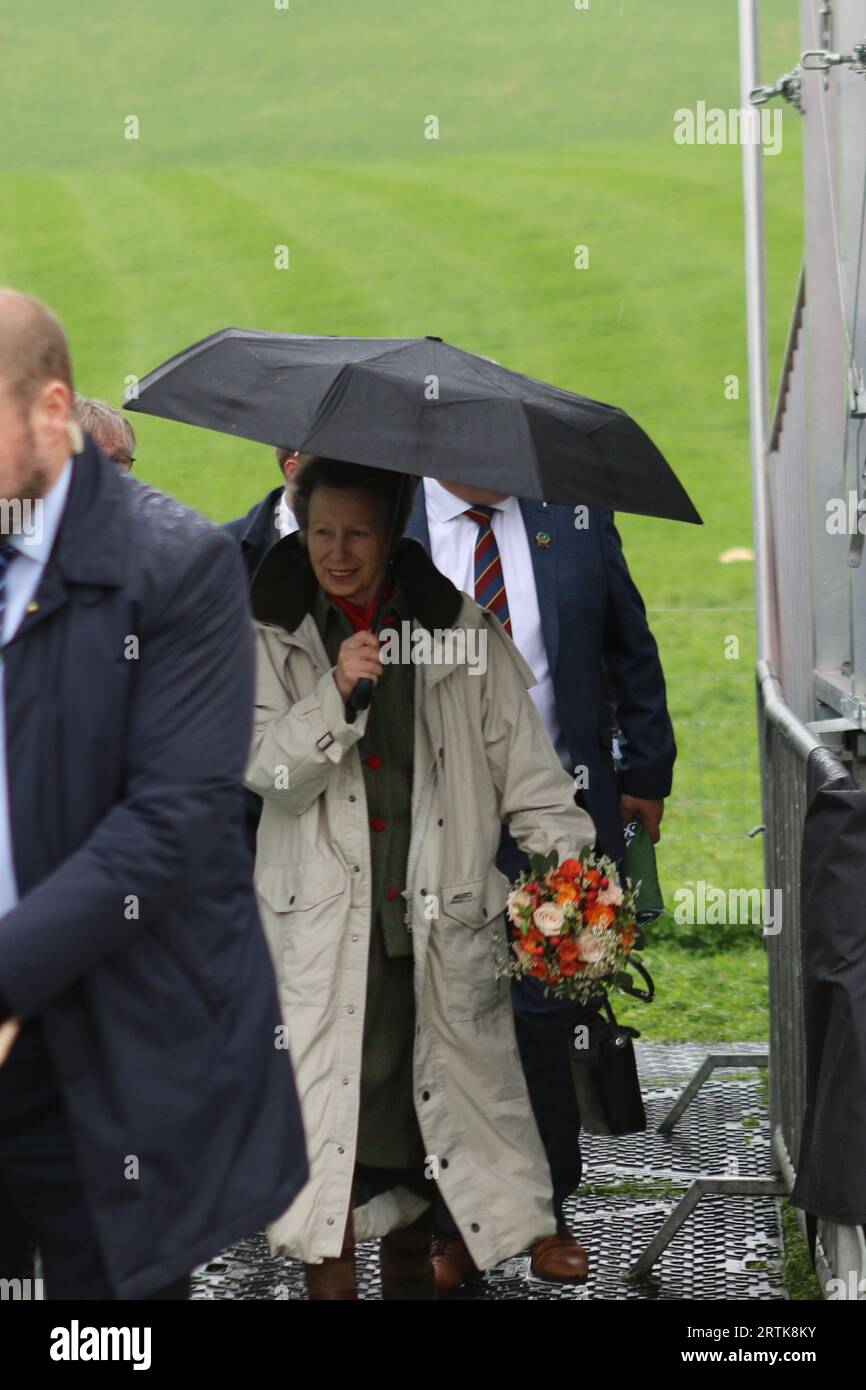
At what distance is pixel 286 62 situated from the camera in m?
45.8

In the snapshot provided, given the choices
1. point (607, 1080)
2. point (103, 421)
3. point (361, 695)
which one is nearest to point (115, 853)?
point (361, 695)

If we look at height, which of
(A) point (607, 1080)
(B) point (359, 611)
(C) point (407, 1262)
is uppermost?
(B) point (359, 611)

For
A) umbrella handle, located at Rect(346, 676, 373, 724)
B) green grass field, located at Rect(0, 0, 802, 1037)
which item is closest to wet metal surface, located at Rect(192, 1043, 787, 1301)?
umbrella handle, located at Rect(346, 676, 373, 724)

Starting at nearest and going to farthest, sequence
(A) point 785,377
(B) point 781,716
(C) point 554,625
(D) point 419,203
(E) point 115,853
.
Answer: (E) point 115,853 < (B) point 781,716 < (C) point 554,625 < (A) point 785,377 < (D) point 419,203

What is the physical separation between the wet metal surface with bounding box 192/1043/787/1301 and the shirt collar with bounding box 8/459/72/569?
112 inches

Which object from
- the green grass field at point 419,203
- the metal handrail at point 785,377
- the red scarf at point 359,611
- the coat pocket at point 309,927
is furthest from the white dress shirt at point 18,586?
the green grass field at point 419,203

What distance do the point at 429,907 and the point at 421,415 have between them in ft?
3.31

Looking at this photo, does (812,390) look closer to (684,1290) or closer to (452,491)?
(452,491)

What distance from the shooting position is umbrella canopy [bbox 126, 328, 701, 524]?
4367mm

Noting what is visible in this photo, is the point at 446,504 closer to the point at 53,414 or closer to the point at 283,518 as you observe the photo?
the point at 283,518

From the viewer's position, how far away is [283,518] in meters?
5.94

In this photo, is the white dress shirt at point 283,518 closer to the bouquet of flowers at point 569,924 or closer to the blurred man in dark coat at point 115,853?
the bouquet of flowers at point 569,924

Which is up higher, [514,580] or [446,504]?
[446,504]

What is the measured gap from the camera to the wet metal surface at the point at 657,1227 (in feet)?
17.8
